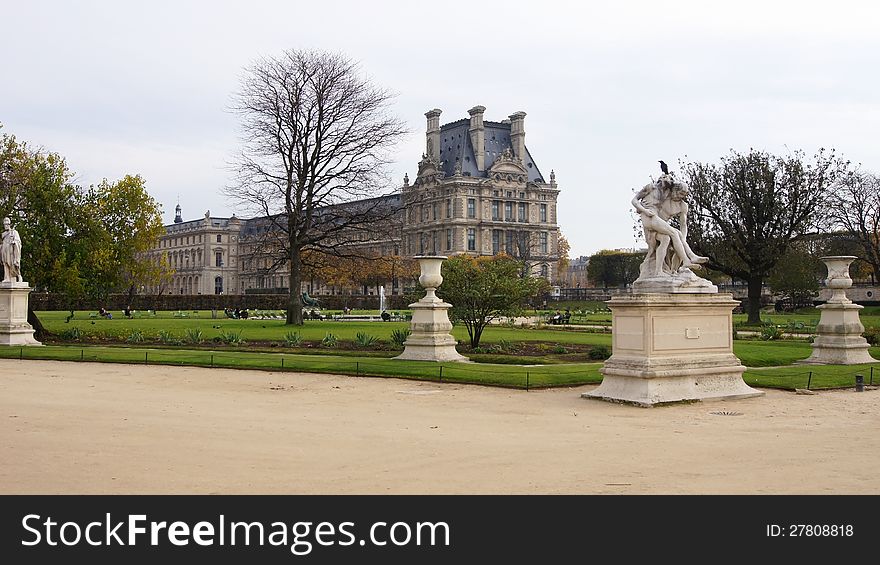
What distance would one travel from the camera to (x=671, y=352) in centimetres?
1295

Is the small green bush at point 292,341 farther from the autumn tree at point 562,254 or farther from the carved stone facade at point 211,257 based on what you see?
the carved stone facade at point 211,257

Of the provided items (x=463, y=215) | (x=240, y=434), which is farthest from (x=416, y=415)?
(x=463, y=215)

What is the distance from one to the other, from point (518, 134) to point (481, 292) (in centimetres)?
8584

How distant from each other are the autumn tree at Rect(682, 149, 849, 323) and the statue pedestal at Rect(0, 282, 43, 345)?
99.5 feet

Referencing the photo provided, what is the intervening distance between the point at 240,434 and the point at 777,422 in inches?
260

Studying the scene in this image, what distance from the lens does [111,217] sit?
31.7 meters

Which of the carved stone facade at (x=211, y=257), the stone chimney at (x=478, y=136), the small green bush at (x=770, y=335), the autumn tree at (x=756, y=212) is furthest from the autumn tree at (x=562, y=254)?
the small green bush at (x=770, y=335)

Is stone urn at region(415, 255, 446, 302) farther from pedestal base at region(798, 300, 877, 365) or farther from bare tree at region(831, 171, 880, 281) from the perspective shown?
bare tree at region(831, 171, 880, 281)

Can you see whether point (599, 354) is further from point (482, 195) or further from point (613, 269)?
point (482, 195)

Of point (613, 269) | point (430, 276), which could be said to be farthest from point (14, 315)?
point (613, 269)

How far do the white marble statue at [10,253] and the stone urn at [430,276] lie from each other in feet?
43.2

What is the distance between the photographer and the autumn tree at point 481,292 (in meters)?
22.8

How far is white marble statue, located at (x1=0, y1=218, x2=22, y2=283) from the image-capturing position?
25.6 meters
